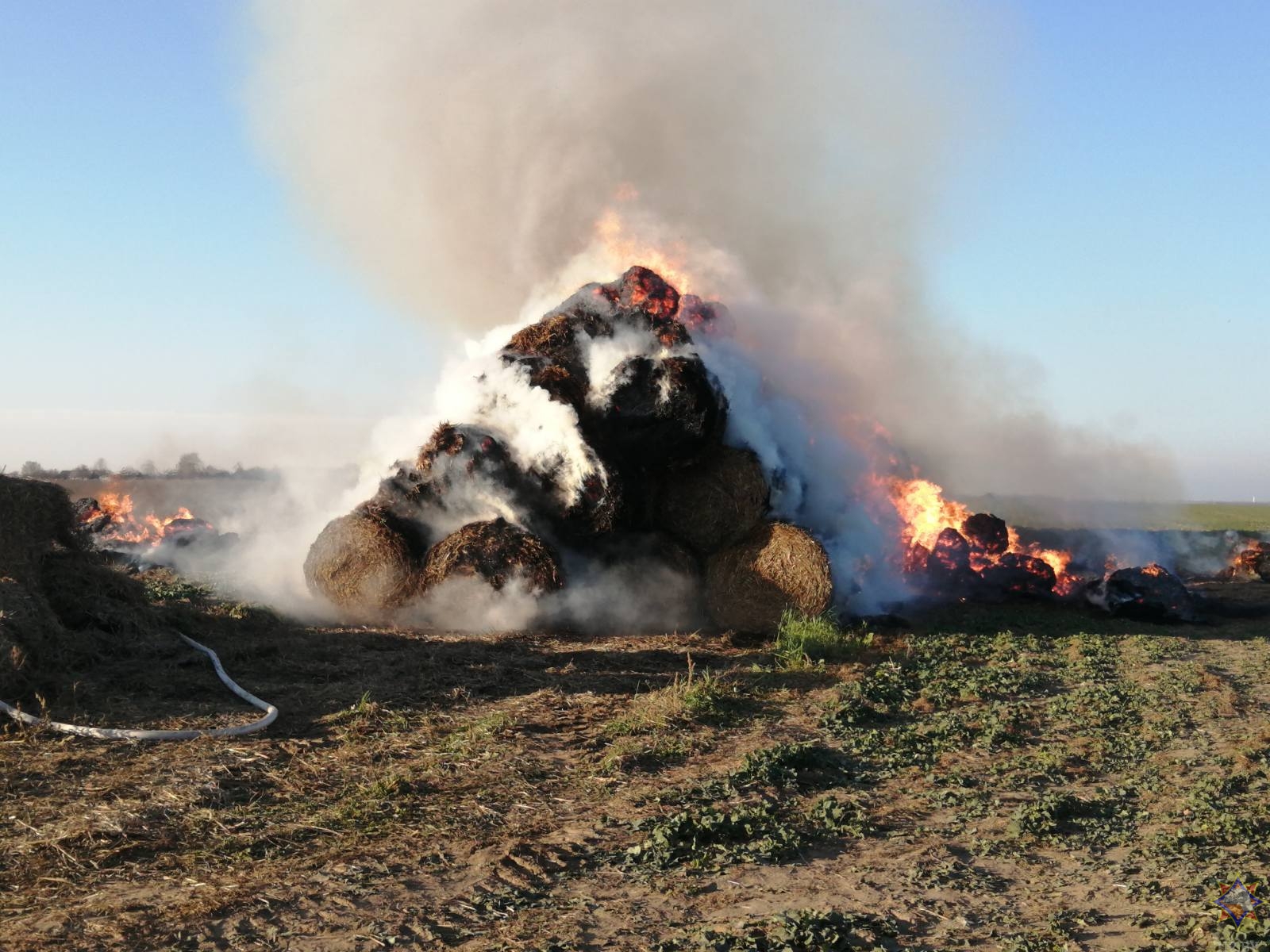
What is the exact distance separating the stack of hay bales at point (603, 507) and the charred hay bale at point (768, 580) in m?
0.02

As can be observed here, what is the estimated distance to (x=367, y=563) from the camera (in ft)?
41.5

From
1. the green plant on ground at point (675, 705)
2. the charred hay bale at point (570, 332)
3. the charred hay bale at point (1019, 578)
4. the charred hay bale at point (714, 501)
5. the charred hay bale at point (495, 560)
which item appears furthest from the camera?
the charred hay bale at point (1019, 578)

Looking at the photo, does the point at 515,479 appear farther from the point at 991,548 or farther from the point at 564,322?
the point at 991,548

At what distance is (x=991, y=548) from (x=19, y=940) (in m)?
16.0

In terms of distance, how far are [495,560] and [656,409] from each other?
2.84 meters

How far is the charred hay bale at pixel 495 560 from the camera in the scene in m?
12.4

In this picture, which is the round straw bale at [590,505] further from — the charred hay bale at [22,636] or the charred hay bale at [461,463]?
the charred hay bale at [22,636]

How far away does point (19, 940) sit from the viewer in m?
4.47

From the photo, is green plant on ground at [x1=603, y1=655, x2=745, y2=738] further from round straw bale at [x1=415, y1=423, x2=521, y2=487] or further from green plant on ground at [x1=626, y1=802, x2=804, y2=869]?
Answer: round straw bale at [x1=415, y1=423, x2=521, y2=487]

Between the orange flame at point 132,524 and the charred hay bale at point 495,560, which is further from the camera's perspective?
the orange flame at point 132,524

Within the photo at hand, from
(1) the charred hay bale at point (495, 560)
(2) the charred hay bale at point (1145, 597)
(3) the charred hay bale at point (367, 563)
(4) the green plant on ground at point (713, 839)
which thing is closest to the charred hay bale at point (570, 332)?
(1) the charred hay bale at point (495, 560)

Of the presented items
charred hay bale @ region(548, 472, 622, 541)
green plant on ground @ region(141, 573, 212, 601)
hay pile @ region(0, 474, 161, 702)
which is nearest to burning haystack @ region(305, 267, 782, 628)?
charred hay bale @ region(548, 472, 622, 541)

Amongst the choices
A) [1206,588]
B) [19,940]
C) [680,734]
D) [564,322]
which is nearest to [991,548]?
[1206,588]

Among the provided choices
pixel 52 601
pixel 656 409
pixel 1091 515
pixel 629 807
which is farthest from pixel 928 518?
pixel 1091 515
